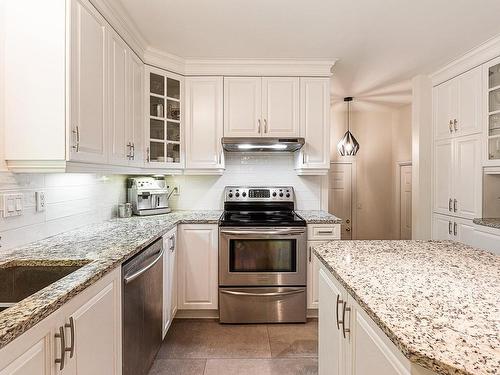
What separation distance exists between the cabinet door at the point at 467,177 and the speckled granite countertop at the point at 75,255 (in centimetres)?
280

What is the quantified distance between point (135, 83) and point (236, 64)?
41.2 inches

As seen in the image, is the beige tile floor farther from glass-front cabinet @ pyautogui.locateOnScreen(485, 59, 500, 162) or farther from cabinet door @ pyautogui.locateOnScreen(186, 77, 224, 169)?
glass-front cabinet @ pyautogui.locateOnScreen(485, 59, 500, 162)

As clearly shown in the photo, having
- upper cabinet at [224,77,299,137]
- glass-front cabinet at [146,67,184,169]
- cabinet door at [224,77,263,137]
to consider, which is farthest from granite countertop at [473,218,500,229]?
glass-front cabinet at [146,67,184,169]

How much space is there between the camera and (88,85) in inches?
68.9

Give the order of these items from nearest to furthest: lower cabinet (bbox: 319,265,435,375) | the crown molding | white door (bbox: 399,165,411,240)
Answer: lower cabinet (bbox: 319,265,435,375) → the crown molding → white door (bbox: 399,165,411,240)

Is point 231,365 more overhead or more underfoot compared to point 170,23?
more underfoot

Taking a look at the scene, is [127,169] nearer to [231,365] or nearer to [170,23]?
[170,23]

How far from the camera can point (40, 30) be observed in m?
1.54

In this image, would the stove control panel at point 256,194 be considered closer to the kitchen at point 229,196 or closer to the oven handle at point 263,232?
the kitchen at point 229,196

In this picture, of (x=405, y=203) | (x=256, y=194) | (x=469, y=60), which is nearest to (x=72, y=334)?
(x=256, y=194)

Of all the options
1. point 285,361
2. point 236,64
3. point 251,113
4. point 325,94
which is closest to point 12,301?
point 285,361

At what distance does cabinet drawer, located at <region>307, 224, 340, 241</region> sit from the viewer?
280cm

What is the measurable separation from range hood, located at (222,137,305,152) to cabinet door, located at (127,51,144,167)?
79 cm

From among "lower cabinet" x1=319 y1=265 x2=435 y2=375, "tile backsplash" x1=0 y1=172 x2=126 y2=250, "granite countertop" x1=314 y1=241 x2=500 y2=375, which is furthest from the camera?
"tile backsplash" x1=0 y1=172 x2=126 y2=250
